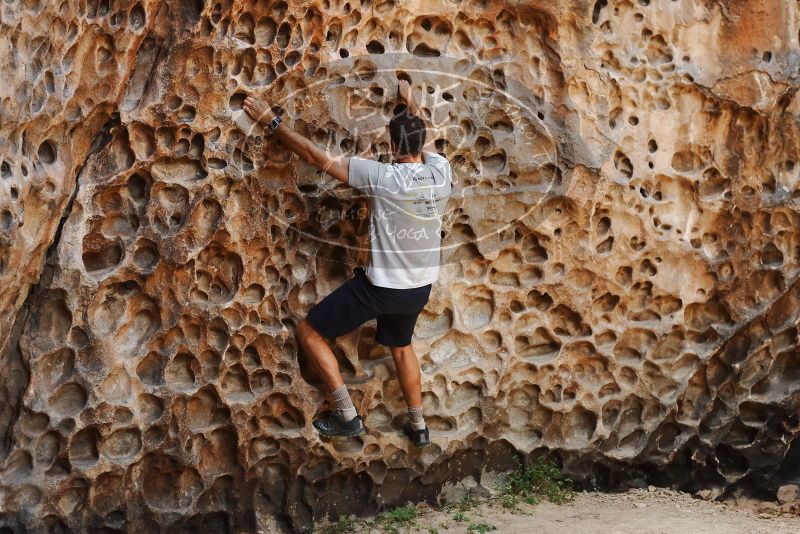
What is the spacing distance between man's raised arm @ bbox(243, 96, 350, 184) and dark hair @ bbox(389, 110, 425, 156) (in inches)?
10.1

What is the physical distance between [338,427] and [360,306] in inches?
25.6

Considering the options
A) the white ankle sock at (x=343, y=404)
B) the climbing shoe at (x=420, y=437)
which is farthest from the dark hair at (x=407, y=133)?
the climbing shoe at (x=420, y=437)

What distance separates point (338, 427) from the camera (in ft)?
16.1

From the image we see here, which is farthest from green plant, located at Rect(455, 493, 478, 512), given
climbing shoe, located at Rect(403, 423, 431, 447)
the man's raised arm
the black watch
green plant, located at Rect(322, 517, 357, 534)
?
the black watch

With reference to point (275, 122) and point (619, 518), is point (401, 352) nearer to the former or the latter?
point (275, 122)

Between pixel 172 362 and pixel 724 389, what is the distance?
3094 millimetres

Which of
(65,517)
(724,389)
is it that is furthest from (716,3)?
(65,517)

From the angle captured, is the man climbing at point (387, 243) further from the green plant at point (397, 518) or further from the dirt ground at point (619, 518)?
the dirt ground at point (619, 518)

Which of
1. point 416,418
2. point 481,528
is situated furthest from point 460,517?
point 416,418

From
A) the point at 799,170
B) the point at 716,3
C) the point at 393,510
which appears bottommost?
the point at 393,510

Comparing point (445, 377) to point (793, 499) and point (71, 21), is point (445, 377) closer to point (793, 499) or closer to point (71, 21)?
point (793, 499)

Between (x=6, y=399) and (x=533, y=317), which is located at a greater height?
(x=533, y=317)

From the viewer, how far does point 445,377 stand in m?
5.30

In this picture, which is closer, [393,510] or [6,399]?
[6,399]
